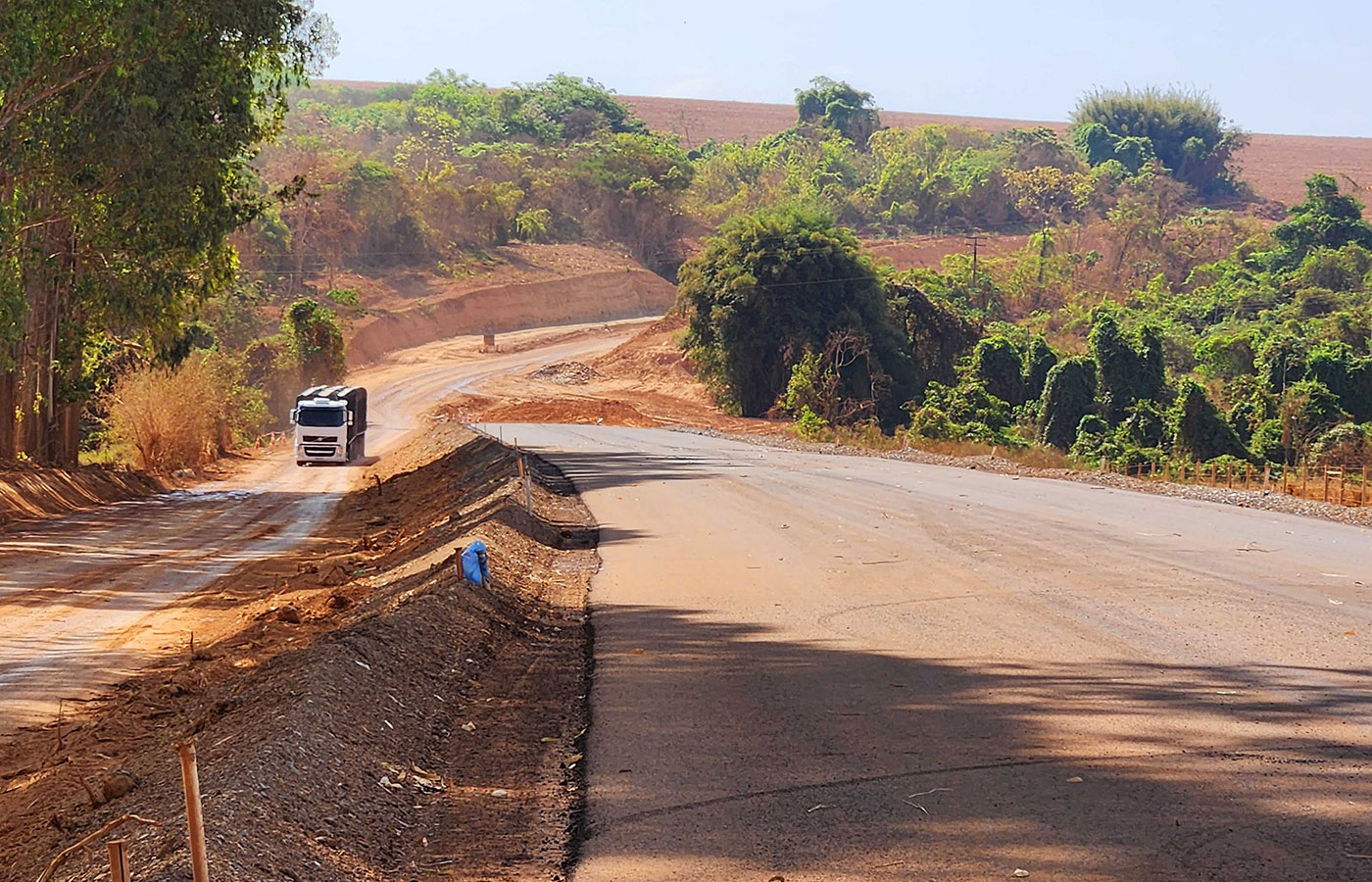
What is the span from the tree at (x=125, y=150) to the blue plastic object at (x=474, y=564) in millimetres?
11214

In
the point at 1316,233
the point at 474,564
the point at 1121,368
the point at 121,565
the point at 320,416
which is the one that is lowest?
the point at 320,416

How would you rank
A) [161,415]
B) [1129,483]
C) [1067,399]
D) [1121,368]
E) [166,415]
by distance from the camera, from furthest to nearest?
[1121,368]
[1067,399]
[166,415]
[161,415]
[1129,483]

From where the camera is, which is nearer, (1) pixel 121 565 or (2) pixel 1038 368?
(1) pixel 121 565

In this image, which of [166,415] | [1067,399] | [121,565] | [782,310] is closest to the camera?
[121,565]

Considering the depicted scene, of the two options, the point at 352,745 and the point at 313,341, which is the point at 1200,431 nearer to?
the point at 313,341

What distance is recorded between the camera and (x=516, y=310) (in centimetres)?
9781

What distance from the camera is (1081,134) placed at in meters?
169

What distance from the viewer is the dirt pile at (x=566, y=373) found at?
7919 cm

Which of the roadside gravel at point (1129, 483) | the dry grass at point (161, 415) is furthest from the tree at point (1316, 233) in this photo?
A: the dry grass at point (161, 415)

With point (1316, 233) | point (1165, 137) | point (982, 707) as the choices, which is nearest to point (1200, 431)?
point (982, 707)

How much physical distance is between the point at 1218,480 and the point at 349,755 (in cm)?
3370

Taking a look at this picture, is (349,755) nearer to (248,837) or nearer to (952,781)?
(248,837)

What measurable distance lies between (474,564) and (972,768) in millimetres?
7568

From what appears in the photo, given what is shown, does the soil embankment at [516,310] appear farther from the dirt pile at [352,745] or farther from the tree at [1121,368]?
the dirt pile at [352,745]
